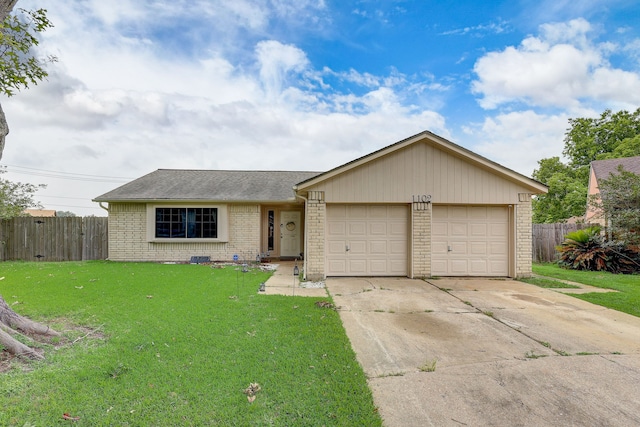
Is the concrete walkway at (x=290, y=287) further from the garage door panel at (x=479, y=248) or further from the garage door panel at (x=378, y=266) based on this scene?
the garage door panel at (x=479, y=248)

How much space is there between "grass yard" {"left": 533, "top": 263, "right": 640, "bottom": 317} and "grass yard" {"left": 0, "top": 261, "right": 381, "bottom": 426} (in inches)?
220

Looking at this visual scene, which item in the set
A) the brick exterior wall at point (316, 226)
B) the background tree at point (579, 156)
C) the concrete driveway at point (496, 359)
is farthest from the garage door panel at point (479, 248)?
the background tree at point (579, 156)

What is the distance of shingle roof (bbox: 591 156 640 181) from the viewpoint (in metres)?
15.8

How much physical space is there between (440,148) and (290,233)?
7300mm

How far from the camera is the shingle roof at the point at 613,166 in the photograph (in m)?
15.8

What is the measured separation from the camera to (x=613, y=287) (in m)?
7.53

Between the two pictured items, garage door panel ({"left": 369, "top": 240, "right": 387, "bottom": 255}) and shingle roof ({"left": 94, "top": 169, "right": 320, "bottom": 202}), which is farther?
shingle roof ({"left": 94, "top": 169, "right": 320, "bottom": 202})

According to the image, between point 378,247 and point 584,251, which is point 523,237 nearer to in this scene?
point 378,247

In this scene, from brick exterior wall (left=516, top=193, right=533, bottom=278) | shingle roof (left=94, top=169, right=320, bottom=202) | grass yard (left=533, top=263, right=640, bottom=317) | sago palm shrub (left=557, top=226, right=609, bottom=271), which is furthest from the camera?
shingle roof (left=94, top=169, right=320, bottom=202)

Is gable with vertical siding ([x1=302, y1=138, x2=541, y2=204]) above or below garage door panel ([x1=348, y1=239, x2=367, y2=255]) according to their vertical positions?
above

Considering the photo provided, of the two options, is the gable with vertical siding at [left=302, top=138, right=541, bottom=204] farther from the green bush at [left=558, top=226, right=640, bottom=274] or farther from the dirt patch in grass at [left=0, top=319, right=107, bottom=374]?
the dirt patch in grass at [left=0, top=319, right=107, bottom=374]

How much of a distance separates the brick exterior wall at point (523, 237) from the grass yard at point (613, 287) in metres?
1.36

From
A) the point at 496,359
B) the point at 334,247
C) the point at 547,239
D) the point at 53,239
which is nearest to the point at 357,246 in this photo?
the point at 334,247

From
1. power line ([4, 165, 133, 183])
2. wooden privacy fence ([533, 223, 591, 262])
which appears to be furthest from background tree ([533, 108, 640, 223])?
power line ([4, 165, 133, 183])
